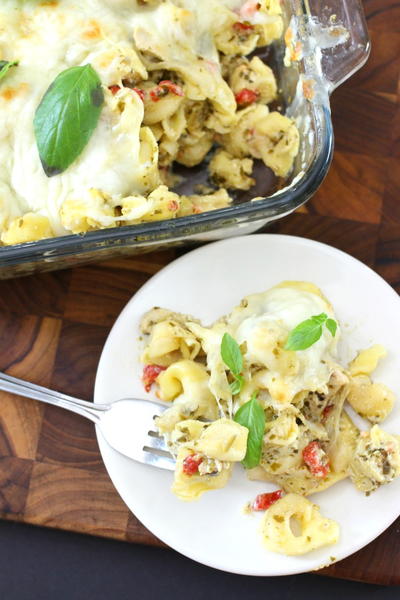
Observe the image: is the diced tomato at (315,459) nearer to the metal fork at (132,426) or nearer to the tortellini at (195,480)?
the tortellini at (195,480)

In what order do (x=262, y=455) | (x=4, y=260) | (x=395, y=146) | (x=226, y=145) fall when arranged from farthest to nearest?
(x=395, y=146)
(x=226, y=145)
(x=262, y=455)
(x=4, y=260)

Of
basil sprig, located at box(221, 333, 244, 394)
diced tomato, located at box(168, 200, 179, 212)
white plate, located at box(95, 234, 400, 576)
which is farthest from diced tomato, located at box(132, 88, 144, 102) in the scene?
basil sprig, located at box(221, 333, 244, 394)

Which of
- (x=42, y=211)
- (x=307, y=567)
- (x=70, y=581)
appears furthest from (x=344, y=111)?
(x=70, y=581)

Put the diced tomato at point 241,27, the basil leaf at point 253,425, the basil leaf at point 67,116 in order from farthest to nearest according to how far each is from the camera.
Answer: the diced tomato at point 241,27, the basil leaf at point 253,425, the basil leaf at point 67,116

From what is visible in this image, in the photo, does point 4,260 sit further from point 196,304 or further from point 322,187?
point 322,187

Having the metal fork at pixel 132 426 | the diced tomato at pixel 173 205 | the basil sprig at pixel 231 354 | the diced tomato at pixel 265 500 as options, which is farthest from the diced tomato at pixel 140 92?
the diced tomato at pixel 265 500

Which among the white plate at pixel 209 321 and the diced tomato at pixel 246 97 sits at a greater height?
the diced tomato at pixel 246 97

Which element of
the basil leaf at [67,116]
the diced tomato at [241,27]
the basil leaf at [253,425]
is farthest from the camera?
the diced tomato at [241,27]
